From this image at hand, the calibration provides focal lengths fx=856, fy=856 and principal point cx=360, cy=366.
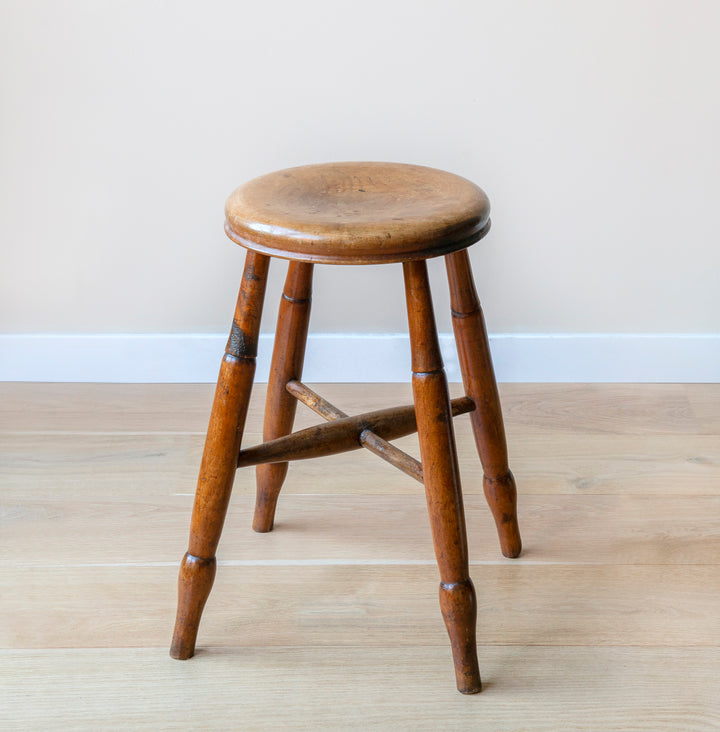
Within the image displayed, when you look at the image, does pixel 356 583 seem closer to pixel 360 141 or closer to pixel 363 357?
pixel 363 357

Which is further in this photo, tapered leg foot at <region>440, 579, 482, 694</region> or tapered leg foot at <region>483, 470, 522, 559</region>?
tapered leg foot at <region>483, 470, 522, 559</region>

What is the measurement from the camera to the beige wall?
4.75ft

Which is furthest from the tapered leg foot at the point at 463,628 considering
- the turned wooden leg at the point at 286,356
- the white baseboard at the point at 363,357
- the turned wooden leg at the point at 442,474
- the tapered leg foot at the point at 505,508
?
the white baseboard at the point at 363,357

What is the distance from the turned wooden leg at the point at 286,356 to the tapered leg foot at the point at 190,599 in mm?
234

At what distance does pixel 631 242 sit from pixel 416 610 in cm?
85

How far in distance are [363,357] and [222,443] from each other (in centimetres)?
77

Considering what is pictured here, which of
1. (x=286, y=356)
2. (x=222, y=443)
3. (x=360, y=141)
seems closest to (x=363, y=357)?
(x=360, y=141)

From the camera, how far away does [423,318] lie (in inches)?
34.4

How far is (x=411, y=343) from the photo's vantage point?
87 centimetres

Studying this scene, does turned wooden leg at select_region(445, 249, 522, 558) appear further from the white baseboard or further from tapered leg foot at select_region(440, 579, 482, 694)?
the white baseboard

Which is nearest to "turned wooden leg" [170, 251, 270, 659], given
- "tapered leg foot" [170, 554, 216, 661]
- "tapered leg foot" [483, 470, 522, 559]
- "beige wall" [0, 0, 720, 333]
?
"tapered leg foot" [170, 554, 216, 661]

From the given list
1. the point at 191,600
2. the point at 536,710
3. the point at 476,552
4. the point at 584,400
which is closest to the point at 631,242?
the point at 584,400

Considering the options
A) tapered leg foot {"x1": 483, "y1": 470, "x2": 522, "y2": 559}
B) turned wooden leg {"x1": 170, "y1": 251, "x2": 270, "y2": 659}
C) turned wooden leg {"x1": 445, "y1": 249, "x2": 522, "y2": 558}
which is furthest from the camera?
tapered leg foot {"x1": 483, "y1": 470, "x2": 522, "y2": 559}

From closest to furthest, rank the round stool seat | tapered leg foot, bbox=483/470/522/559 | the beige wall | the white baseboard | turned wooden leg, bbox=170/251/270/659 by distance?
the round stool seat, turned wooden leg, bbox=170/251/270/659, tapered leg foot, bbox=483/470/522/559, the beige wall, the white baseboard
